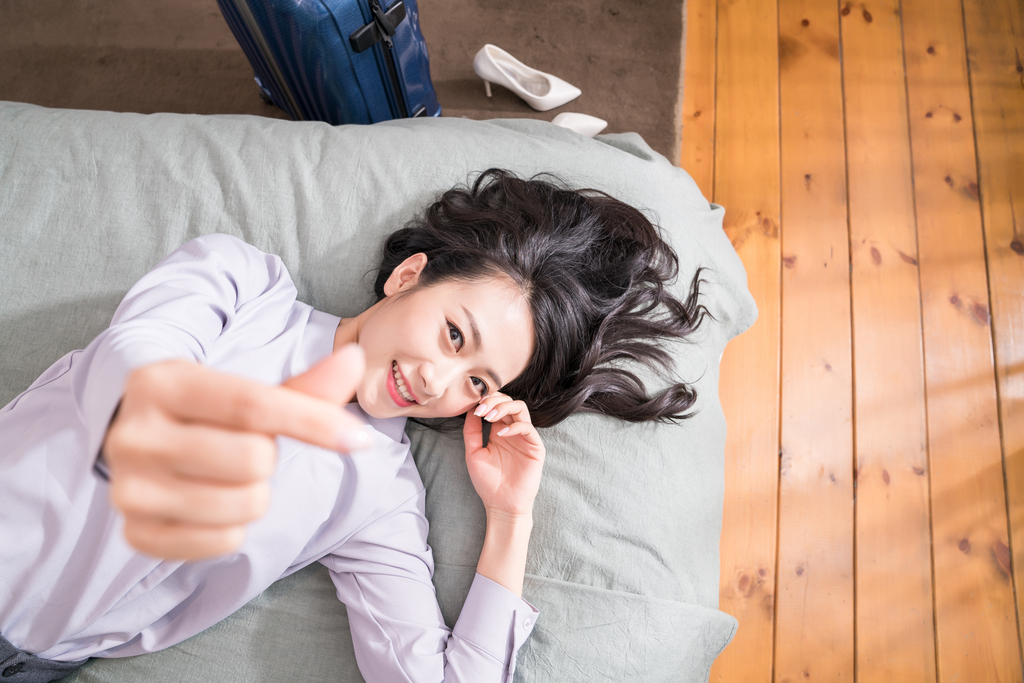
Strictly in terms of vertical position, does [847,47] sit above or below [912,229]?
above

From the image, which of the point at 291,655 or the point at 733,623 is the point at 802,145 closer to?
the point at 733,623

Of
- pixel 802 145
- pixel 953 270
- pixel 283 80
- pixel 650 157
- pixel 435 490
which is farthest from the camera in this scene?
pixel 802 145

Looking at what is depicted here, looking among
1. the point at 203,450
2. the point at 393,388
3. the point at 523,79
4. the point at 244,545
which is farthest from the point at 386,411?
the point at 523,79

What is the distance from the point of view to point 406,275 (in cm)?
107

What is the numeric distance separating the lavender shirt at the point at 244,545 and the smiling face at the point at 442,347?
0.41 feet

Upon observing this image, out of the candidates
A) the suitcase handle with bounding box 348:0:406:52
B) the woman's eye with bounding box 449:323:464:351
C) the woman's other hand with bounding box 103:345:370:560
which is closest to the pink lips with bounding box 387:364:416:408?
the woman's eye with bounding box 449:323:464:351

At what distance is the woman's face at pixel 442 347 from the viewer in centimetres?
94

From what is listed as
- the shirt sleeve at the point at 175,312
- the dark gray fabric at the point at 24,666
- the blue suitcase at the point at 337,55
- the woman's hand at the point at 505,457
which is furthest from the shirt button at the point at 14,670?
the blue suitcase at the point at 337,55

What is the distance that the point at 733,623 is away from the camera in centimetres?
113

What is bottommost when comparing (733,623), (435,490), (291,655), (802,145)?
(733,623)

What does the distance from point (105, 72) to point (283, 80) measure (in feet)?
2.97

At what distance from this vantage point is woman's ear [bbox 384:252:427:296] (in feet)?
3.45

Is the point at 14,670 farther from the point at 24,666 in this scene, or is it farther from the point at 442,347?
the point at 442,347

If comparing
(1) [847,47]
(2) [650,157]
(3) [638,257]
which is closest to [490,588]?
(3) [638,257]
